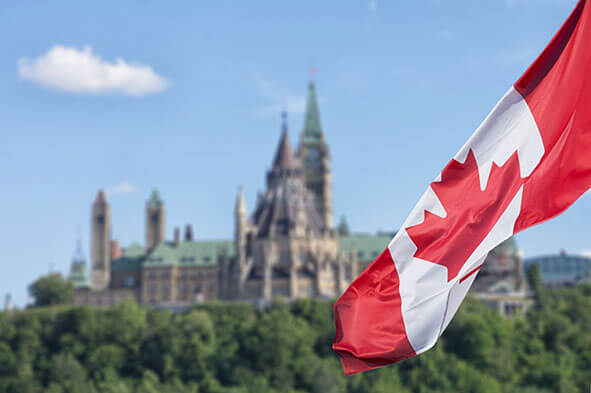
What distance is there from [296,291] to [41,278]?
40153 mm

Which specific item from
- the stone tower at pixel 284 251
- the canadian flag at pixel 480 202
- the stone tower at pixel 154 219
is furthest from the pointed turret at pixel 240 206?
the canadian flag at pixel 480 202

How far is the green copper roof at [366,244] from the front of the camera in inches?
6560

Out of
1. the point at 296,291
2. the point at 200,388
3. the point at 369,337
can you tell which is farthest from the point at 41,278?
the point at 369,337

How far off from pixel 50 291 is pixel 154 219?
30.8 m

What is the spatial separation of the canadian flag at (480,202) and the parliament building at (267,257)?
128 metres

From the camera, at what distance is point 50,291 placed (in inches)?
6220

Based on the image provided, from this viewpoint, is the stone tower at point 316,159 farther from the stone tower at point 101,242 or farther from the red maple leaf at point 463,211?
the red maple leaf at point 463,211

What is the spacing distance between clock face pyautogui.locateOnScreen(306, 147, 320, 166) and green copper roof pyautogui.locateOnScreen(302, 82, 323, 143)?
82.6 inches

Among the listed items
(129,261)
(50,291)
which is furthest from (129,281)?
(50,291)

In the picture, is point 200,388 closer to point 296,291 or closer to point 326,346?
point 326,346

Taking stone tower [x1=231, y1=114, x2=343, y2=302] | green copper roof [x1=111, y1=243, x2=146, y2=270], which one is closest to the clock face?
stone tower [x1=231, y1=114, x2=343, y2=302]

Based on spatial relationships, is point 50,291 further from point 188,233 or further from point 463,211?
point 463,211

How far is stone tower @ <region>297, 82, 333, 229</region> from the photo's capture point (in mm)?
181500

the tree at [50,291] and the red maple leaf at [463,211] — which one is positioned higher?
the tree at [50,291]
